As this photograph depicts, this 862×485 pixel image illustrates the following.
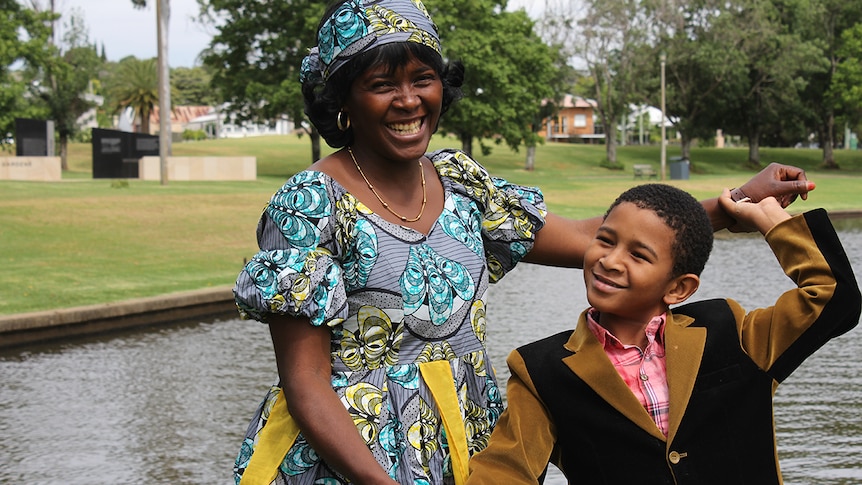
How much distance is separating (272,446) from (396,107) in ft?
2.53

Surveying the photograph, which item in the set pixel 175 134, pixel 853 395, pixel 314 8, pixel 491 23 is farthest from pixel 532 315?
pixel 175 134

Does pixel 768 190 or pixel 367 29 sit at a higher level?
pixel 367 29

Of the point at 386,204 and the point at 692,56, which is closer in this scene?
the point at 386,204

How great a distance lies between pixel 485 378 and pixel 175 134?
78460mm

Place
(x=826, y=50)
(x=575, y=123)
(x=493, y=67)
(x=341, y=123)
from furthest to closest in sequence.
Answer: (x=575, y=123)
(x=826, y=50)
(x=493, y=67)
(x=341, y=123)

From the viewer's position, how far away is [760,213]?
2447mm

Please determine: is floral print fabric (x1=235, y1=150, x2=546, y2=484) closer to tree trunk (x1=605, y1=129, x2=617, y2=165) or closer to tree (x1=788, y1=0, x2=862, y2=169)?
tree trunk (x1=605, y1=129, x2=617, y2=165)

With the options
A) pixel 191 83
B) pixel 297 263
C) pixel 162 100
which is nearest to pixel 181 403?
pixel 297 263

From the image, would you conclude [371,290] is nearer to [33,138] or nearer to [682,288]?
Result: [682,288]

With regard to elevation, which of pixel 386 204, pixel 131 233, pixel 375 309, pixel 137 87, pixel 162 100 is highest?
pixel 137 87

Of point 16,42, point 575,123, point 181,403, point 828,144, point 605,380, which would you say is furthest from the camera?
point 575,123

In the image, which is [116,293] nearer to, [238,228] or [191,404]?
[191,404]

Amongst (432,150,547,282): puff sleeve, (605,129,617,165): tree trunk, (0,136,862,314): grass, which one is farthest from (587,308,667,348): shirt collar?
(605,129,617,165): tree trunk

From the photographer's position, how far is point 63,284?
12.5m
